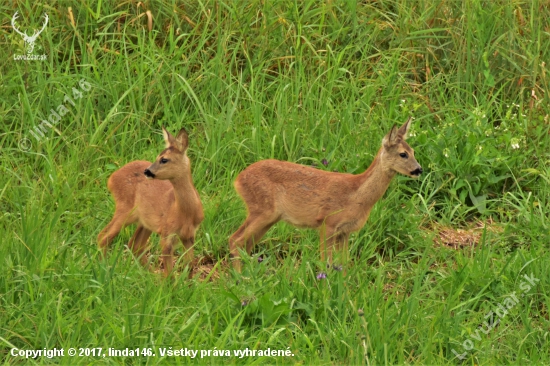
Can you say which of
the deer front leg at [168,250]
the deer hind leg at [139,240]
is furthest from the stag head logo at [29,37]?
the deer front leg at [168,250]

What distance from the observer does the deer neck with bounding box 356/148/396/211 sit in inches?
319

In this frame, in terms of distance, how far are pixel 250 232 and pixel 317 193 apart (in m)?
0.60

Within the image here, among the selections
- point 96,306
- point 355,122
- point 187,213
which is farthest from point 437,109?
point 96,306

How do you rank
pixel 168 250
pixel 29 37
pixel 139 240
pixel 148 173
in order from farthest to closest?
1. pixel 29 37
2. pixel 139 240
3. pixel 168 250
4. pixel 148 173

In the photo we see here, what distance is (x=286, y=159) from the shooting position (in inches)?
364

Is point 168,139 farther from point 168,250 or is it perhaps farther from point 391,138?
point 391,138

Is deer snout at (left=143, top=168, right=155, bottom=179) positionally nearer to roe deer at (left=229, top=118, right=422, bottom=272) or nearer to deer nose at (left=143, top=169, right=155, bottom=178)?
deer nose at (left=143, top=169, right=155, bottom=178)

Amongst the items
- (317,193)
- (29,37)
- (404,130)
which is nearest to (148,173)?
(317,193)

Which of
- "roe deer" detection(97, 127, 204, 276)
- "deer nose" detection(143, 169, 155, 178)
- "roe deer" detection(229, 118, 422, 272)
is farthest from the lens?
"roe deer" detection(229, 118, 422, 272)

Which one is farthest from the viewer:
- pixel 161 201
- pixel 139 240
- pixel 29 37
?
pixel 29 37

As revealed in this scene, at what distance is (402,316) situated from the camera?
21.6ft

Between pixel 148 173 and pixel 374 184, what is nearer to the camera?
pixel 148 173

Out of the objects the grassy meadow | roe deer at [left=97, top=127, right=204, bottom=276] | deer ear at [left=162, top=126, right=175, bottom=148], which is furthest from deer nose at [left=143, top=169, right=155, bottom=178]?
the grassy meadow

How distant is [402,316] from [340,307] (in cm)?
38
